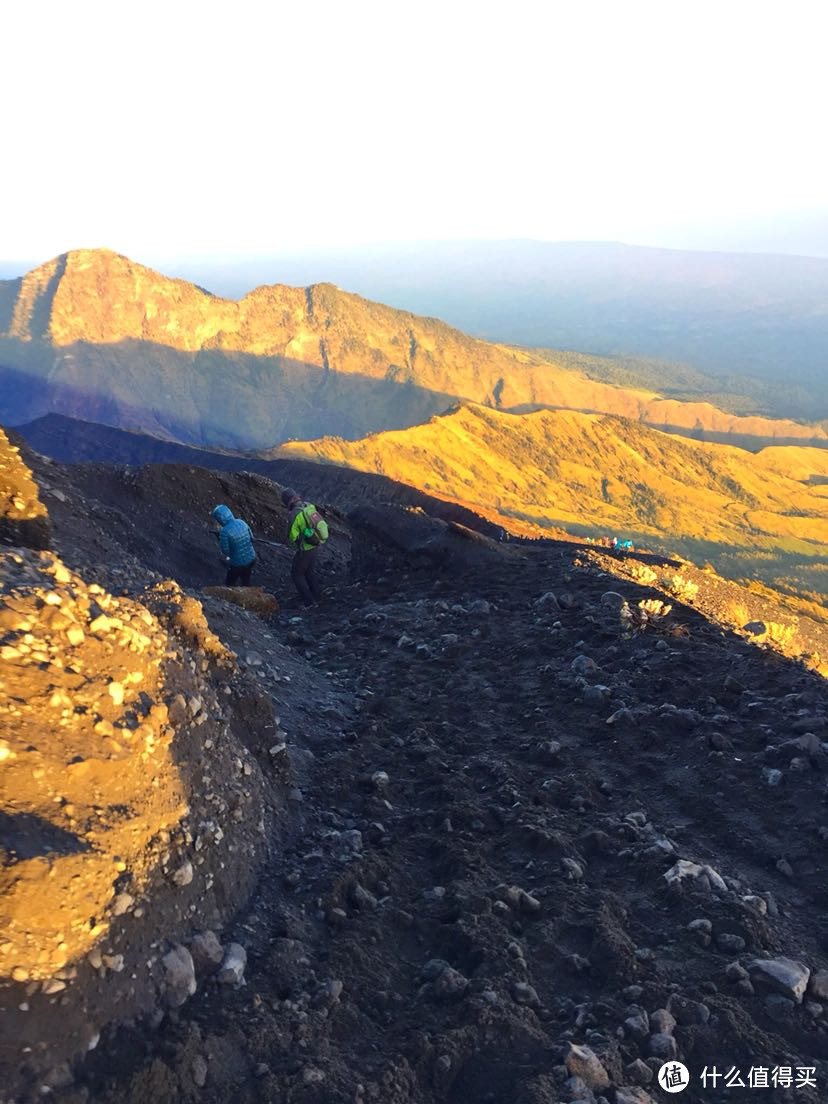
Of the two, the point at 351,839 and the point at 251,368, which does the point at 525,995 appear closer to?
the point at 351,839

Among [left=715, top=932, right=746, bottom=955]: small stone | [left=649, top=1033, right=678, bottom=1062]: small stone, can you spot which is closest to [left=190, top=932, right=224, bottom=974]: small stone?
[left=649, top=1033, right=678, bottom=1062]: small stone

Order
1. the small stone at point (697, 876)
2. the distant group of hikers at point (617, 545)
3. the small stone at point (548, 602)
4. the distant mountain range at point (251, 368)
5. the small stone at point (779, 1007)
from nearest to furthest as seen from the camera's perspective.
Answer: the small stone at point (779, 1007), the small stone at point (697, 876), the small stone at point (548, 602), the distant group of hikers at point (617, 545), the distant mountain range at point (251, 368)

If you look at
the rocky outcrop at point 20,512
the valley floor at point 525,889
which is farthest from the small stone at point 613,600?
the rocky outcrop at point 20,512

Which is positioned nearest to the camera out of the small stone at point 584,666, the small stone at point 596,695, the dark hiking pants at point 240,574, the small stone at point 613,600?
the small stone at point 596,695

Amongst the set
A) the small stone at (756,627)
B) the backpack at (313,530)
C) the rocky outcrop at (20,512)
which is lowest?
the small stone at (756,627)

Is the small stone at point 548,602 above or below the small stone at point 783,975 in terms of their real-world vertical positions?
above

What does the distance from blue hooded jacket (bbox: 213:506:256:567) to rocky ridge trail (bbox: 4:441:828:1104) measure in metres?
2.63

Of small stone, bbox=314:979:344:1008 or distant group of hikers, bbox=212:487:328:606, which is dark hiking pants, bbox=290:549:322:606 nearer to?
distant group of hikers, bbox=212:487:328:606

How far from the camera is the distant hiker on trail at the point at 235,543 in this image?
1156cm

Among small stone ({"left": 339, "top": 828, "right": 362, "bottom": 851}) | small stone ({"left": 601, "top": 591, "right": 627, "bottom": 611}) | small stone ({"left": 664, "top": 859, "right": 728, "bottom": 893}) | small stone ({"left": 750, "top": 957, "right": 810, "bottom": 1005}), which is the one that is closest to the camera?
small stone ({"left": 750, "top": 957, "right": 810, "bottom": 1005})

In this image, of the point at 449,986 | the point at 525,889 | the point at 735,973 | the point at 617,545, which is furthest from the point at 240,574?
the point at 617,545

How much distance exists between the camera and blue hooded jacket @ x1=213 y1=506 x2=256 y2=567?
1155cm

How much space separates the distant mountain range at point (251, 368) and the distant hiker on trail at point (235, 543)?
4573 inches

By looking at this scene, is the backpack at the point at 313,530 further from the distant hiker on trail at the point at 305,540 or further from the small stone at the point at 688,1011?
the small stone at the point at 688,1011
